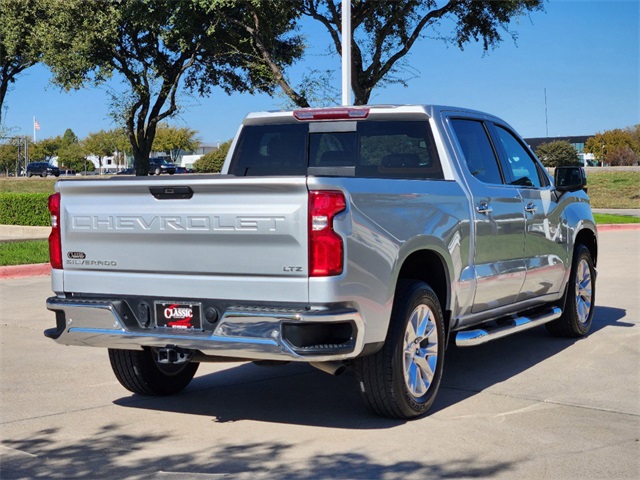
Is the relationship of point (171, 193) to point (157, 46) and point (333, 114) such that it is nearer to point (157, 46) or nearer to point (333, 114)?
point (333, 114)

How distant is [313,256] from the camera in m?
5.52

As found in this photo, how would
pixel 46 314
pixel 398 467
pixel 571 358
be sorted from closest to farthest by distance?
pixel 398 467
pixel 571 358
pixel 46 314

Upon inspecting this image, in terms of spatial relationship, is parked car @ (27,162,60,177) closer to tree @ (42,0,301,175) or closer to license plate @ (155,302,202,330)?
tree @ (42,0,301,175)

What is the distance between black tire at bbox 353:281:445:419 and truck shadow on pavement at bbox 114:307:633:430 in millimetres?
195

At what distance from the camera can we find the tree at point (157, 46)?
28.4 meters

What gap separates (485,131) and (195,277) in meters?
3.26

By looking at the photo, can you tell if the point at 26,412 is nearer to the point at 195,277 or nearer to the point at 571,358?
the point at 195,277

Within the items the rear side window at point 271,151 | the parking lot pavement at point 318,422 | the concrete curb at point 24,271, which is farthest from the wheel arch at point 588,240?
the concrete curb at point 24,271

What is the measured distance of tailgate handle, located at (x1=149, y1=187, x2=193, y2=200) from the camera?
19.3 ft

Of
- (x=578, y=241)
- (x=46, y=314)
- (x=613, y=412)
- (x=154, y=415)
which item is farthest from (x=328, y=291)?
(x=46, y=314)

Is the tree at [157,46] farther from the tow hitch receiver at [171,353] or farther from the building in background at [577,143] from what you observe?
the building in background at [577,143]

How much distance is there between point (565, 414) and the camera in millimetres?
6570

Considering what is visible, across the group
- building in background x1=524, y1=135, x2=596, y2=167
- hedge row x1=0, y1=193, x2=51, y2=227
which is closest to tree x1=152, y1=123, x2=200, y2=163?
building in background x1=524, y1=135, x2=596, y2=167

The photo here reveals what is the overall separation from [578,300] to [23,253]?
38.9ft
